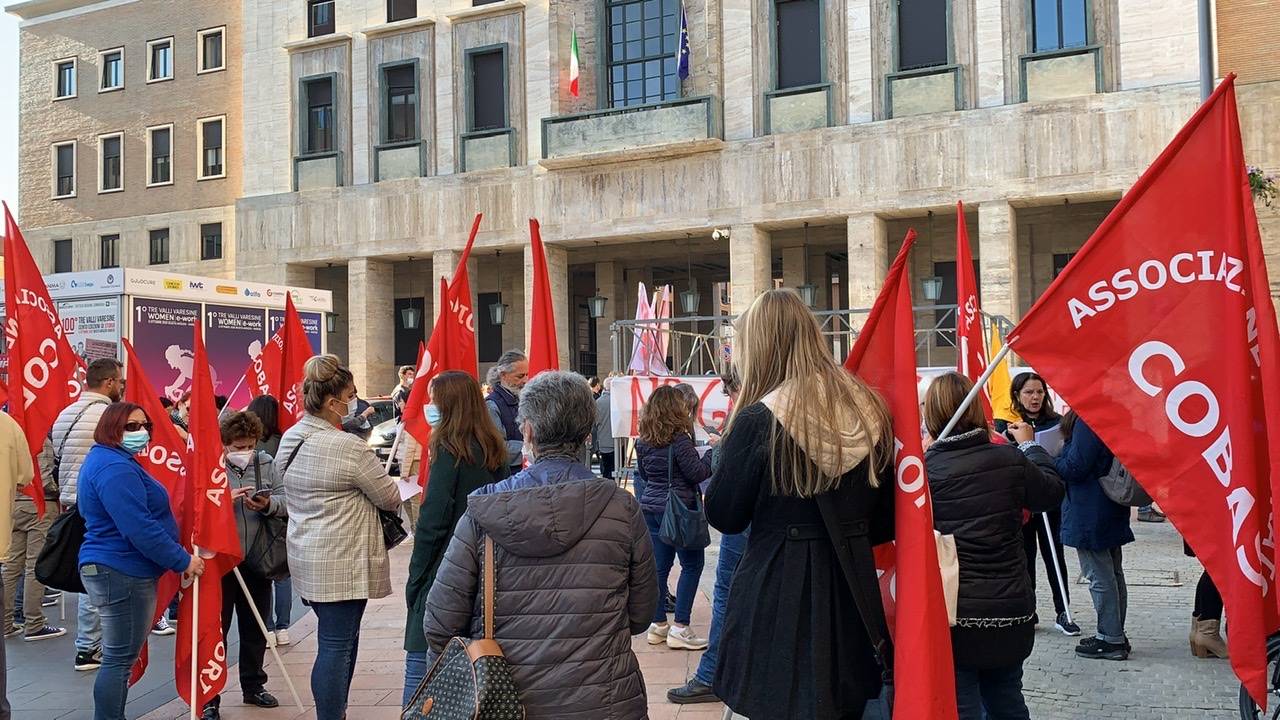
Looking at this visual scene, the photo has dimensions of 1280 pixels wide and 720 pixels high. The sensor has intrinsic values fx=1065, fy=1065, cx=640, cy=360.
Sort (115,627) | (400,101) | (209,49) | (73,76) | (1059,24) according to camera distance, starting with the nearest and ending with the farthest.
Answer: (115,627), (1059,24), (400,101), (209,49), (73,76)

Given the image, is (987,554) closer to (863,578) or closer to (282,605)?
(863,578)

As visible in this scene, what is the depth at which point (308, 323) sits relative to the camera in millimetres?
18078

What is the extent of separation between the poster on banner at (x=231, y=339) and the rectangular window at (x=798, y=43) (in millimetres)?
12495

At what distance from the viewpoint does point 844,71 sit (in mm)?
22703

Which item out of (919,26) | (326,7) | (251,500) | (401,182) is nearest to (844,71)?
(919,26)

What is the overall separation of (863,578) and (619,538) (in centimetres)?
77

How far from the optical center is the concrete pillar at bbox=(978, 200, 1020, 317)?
2109cm

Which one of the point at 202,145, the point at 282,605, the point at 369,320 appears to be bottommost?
the point at 282,605

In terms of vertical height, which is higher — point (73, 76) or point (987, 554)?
point (73, 76)

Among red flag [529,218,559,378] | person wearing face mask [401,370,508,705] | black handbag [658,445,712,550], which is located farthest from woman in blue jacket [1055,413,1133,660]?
person wearing face mask [401,370,508,705]

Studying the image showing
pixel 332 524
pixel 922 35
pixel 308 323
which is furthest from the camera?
pixel 922 35

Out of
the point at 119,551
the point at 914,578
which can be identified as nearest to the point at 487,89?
the point at 119,551

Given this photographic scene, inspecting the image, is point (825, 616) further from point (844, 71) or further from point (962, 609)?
point (844, 71)

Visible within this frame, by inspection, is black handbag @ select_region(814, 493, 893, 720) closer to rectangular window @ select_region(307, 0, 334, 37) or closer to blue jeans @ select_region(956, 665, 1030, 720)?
blue jeans @ select_region(956, 665, 1030, 720)
